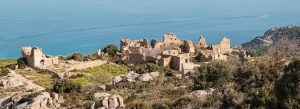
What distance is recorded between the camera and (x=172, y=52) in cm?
3662

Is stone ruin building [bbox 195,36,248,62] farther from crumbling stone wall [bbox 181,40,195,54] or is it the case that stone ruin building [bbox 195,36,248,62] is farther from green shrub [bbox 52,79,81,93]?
green shrub [bbox 52,79,81,93]

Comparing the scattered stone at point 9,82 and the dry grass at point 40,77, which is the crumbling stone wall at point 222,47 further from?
the scattered stone at point 9,82

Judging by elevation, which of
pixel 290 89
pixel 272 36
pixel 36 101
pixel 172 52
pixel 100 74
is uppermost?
pixel 272 36

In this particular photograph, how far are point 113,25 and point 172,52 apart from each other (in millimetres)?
99421

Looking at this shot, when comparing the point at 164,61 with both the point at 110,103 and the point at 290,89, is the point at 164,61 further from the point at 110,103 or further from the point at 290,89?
the point at 290,89

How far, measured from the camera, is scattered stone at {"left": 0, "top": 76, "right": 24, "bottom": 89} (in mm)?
27120

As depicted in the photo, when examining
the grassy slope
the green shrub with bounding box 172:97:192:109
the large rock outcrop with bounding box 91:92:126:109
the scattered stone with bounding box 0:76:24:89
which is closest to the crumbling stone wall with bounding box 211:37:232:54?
the grassy slope

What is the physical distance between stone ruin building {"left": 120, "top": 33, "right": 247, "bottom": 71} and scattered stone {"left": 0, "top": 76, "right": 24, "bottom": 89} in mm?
9848

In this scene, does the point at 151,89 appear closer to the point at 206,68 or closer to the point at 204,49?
the point at 206,68

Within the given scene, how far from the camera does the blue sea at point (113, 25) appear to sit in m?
109

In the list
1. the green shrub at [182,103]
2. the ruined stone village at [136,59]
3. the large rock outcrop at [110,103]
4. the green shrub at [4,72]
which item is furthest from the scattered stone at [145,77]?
the green shrub at [4,72]

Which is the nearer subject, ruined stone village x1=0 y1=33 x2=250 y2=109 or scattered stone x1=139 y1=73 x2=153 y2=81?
scattered stone x1=139 y1=73 x2=153 y2=81

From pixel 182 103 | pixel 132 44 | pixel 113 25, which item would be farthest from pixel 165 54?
pixel 113 25

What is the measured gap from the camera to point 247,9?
177m
